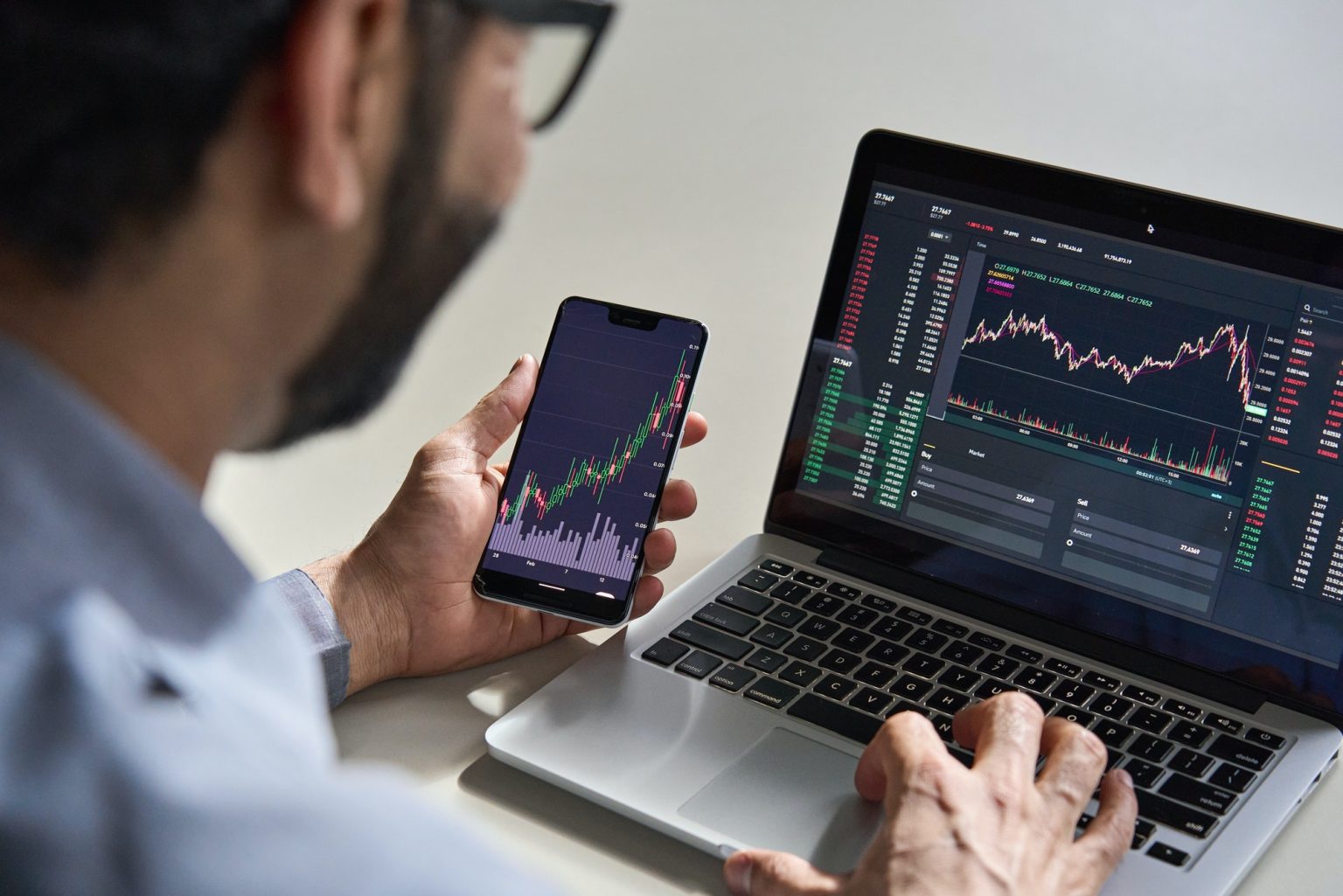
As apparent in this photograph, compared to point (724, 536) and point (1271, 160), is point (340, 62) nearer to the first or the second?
point (724, 536)

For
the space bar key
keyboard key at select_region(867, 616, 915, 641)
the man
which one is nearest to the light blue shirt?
the man

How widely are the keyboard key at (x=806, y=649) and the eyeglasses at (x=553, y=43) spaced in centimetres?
48

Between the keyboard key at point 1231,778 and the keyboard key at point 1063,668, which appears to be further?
the keyboard key at point 1063,668

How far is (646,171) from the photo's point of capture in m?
1.66

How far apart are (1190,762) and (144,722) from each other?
26.4 inches

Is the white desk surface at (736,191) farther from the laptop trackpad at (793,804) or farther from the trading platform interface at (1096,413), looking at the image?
the trading platform interface at (1096,413)

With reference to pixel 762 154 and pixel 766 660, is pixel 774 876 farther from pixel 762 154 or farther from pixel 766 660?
pixel 762 154

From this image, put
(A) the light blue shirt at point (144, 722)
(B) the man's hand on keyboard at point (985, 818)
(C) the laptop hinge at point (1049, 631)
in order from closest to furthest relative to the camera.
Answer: (A) the light blue shirt at point (144, 722) → (B) the man's hand on keyboard at point (985, 818) → (C) the laptop hinge at point (1049, 631)

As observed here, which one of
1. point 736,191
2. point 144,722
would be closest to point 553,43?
point 144,722

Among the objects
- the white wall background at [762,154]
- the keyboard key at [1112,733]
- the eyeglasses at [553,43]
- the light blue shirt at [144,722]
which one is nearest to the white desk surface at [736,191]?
the white wall background at [762,154]

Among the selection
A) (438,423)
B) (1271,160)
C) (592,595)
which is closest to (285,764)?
(592,595)

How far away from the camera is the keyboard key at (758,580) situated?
1.02m

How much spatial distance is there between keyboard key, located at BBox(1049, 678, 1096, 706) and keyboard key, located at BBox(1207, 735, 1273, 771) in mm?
85

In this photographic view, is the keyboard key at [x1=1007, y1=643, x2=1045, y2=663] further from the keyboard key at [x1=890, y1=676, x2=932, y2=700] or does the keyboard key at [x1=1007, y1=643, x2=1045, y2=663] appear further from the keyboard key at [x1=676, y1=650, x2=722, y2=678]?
the keyboard key at [x1=676, y1=650, x2=722, y2=678]
